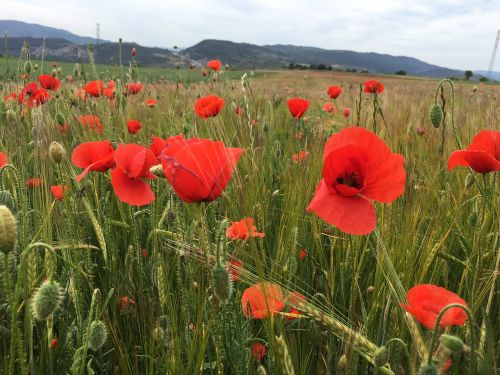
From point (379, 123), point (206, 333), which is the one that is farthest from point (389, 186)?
point (379, 123)

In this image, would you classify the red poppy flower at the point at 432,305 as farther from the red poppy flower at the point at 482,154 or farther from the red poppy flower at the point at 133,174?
the red poppy flower at the point at 133,174

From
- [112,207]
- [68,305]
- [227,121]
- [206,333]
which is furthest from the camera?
[227,121]

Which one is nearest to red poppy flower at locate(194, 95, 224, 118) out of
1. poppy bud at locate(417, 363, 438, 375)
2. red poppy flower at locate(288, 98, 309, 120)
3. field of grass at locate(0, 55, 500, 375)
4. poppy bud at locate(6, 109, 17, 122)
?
field of grass at locate(0, 55, 500, 375)

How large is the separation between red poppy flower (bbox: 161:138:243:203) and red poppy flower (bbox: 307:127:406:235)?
0.56 ft

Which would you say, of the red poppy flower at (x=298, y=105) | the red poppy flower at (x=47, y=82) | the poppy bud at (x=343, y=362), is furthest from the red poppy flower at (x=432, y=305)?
the red poppy flower at (x=47, y=82)

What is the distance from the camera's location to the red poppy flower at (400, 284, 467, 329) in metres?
0.74

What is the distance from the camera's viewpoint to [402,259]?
1.09m

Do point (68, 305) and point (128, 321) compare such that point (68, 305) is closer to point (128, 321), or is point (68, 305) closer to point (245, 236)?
point (128, 321)

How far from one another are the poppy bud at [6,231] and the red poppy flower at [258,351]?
558 millimetres

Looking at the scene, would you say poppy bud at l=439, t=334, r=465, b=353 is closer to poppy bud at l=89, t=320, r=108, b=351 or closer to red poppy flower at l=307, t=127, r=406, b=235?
red poppy flower at l=307, t=127, r=406, b=235

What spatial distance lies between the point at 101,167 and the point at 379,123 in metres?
1.95

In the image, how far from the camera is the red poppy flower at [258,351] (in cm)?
98

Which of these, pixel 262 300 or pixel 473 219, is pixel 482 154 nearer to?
pixel 473 219

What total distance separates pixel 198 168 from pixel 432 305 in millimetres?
455
